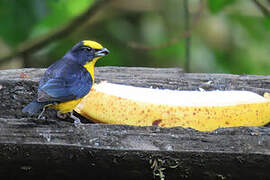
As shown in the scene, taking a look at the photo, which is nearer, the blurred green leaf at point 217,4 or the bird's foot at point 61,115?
the bird's foot at point 61,115

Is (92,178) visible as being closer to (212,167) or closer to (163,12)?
(212,167)

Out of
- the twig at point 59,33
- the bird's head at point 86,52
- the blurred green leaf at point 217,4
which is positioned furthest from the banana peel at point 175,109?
the twig at point 59,33

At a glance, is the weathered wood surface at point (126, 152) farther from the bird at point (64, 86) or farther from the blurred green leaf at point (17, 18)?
the blurred green leaf at point (17, 18)

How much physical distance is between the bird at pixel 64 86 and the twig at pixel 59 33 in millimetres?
1283

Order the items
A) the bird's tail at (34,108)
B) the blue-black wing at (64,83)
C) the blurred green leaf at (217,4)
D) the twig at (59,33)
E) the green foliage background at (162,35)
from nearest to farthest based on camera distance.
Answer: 1. the bird's tail at (34,108)
2. the blue-black wing at (64,83)
3. the blurred green leaf at (217,4)
4. the twig at (59,33)
5. the green foliage background at (162,35)

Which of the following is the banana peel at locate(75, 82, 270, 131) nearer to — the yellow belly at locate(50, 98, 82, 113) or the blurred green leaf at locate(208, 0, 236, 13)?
the yellow belly at locate(50, 98, 82, 113)

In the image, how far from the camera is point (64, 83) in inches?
110

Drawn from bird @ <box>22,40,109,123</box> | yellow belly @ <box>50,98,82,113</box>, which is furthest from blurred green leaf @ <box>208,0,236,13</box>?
yellow belly @ <box>50,98,82,113</box>

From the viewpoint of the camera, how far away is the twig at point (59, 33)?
4.39 metres

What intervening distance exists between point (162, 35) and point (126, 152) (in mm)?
3668

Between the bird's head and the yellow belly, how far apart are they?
1.23ft

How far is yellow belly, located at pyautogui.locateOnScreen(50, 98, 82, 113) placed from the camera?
279 cm

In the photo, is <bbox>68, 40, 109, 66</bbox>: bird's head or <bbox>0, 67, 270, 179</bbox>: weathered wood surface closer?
<bbox>0, 67, 270, 179</bbox>: weathered wood surface

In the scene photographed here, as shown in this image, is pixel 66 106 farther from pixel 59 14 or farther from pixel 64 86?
pixel 59 14
